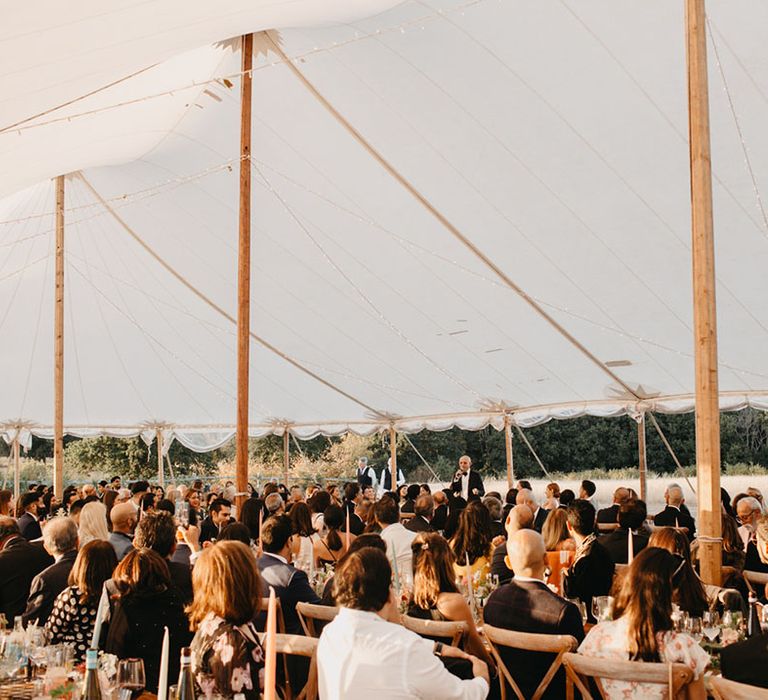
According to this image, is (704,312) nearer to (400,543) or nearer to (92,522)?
(400,543)

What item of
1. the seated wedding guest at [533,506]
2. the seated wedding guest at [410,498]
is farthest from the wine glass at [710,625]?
the seated wedding guest at [410,498]

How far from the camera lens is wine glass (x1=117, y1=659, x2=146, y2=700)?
3.12 m

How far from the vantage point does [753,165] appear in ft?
24.1

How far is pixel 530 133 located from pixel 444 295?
318 cm

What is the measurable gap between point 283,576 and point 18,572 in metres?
1.87

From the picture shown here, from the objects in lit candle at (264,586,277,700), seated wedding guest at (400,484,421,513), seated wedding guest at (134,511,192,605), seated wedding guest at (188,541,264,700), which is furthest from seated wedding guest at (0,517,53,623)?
seated wedding guest at (400,484,421,513)

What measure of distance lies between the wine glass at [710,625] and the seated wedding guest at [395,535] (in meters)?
2.00

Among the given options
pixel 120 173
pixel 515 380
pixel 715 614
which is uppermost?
pixel 120 173

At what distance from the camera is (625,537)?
6.44 metres

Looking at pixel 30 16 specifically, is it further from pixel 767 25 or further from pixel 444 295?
pixel 444 295

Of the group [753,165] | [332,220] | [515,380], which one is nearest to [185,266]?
[332,220]

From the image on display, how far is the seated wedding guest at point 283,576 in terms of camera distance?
4.85 metres

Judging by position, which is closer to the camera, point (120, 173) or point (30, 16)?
point (30, 16)

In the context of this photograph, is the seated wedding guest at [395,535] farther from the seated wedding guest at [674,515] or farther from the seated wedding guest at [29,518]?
the seated wedding guest at [29,518]
